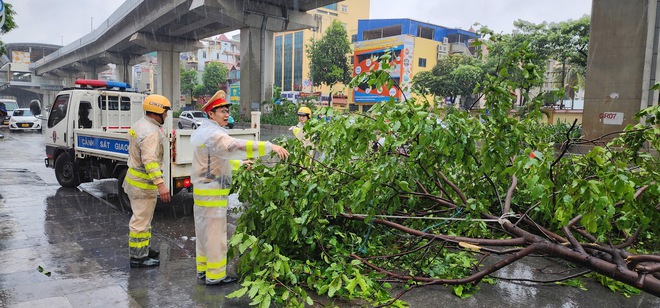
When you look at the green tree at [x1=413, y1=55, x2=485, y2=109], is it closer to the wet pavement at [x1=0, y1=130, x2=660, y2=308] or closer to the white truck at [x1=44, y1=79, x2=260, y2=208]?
the white truck at [x1=44, y1=79, x2=260, y2=208]

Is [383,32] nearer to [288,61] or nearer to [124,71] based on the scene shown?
[288,61]

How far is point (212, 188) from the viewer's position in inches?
169

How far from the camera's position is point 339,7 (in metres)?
73.4

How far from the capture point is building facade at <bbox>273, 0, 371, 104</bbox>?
70312 millimetres

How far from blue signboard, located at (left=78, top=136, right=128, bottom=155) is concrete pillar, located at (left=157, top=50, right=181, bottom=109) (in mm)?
36614

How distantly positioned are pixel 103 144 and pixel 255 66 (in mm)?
24501

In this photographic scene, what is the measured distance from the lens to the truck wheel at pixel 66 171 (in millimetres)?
8883

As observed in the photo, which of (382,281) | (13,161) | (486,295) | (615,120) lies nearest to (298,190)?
(382,281)

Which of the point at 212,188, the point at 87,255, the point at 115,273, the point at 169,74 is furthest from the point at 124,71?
the point at 212,188

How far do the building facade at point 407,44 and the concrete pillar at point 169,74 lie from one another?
60.3 feet

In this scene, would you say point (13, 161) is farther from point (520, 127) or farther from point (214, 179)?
point (520, 127)

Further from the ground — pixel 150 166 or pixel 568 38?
pixel 568 38

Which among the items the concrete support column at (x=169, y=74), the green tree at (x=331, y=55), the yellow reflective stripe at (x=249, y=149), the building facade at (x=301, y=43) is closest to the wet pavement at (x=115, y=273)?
the yellow reflective stripe at (x=249, y=149)

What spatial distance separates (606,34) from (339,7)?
61797 millimetres
